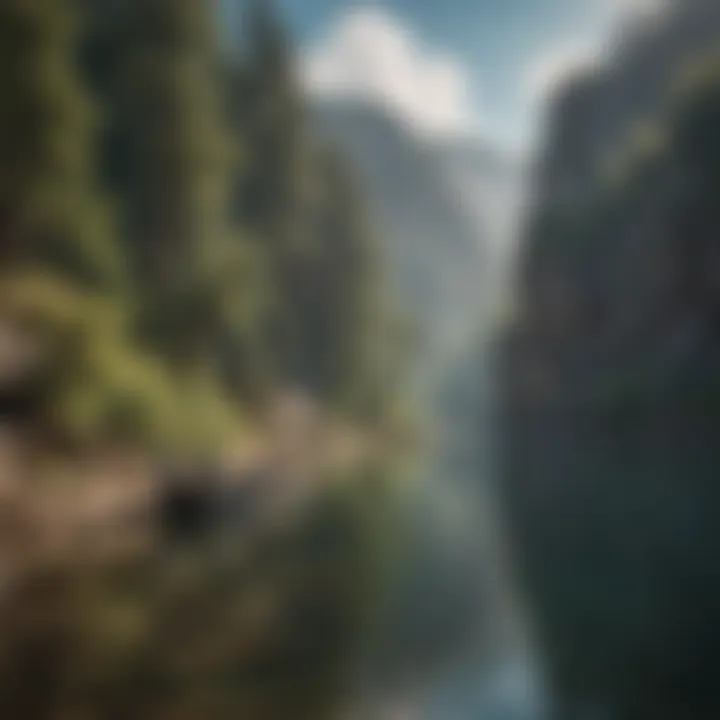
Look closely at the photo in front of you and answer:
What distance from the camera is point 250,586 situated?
2781 millimetres

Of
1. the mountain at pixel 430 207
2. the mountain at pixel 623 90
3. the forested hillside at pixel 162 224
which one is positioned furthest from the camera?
the mountain at pixel 623 90

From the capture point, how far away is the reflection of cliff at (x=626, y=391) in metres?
2.31

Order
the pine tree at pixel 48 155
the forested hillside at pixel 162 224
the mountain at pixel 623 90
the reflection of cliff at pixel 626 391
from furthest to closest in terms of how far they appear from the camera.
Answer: the mountain at pixel 623 90 → the pine tree at pixel 48 155 → the forested hillside at pixel 162 224 → the reflection of cliff at pixel 626 391

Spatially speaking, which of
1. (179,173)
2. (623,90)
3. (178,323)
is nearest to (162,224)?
(179,173)

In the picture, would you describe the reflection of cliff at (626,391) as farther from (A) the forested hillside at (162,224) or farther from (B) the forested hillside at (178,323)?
(A) the forested hillside at (162,224)

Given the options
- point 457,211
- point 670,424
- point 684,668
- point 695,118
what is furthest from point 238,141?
point 670,424

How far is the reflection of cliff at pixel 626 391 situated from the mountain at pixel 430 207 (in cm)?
95

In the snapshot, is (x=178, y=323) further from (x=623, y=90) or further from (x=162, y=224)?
(x=623, y=90)

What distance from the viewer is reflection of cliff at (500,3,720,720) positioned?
2314mm

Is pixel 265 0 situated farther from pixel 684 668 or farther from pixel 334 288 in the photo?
pixel 684 668

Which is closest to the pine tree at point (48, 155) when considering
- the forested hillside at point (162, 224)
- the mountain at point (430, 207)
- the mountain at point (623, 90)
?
the forested hillside at point (162, 224)

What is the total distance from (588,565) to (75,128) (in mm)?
2433

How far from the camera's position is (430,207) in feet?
14.5

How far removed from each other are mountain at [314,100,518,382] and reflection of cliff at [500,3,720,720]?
95 cm
